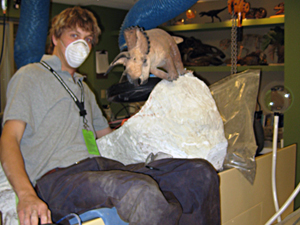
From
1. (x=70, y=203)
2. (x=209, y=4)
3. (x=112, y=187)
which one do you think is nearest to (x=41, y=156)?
(x=70, y=203)

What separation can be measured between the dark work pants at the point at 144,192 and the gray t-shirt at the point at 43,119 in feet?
0.20

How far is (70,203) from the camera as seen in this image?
33.6 inches

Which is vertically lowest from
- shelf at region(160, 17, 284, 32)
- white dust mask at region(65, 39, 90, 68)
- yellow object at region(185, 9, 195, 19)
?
white dust mask at region(65, 39, 90, 68)

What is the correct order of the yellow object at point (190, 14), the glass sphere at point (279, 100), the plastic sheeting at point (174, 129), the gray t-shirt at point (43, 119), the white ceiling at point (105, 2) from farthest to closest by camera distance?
the white ceiling at point (105, 2), the yellow object at point (190, 14), the glass sphere at point (279, 100), the plastic sheeting at point (174, 129), the gray t-shirt at point (43, 119)

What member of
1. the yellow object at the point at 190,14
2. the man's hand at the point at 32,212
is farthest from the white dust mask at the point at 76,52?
the yellow object at the point at 190,14

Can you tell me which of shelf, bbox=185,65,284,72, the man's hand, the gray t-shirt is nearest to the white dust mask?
the gray t-shirt

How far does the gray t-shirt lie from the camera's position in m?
0.97

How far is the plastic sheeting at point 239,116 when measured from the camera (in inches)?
49.3

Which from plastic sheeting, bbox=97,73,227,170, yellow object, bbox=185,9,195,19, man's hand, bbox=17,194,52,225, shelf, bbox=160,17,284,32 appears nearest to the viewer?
man's hand, bbox=17,194,52,225

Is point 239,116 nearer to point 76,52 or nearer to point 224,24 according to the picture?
point 76,52

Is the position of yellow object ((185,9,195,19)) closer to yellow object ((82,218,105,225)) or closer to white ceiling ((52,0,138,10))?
white ceiling ((52,0,138,10))

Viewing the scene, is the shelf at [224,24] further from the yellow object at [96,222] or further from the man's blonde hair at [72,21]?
the yellow object at [96,222]

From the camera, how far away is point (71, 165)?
1022mm

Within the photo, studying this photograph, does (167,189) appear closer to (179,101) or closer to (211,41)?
(179,101)
